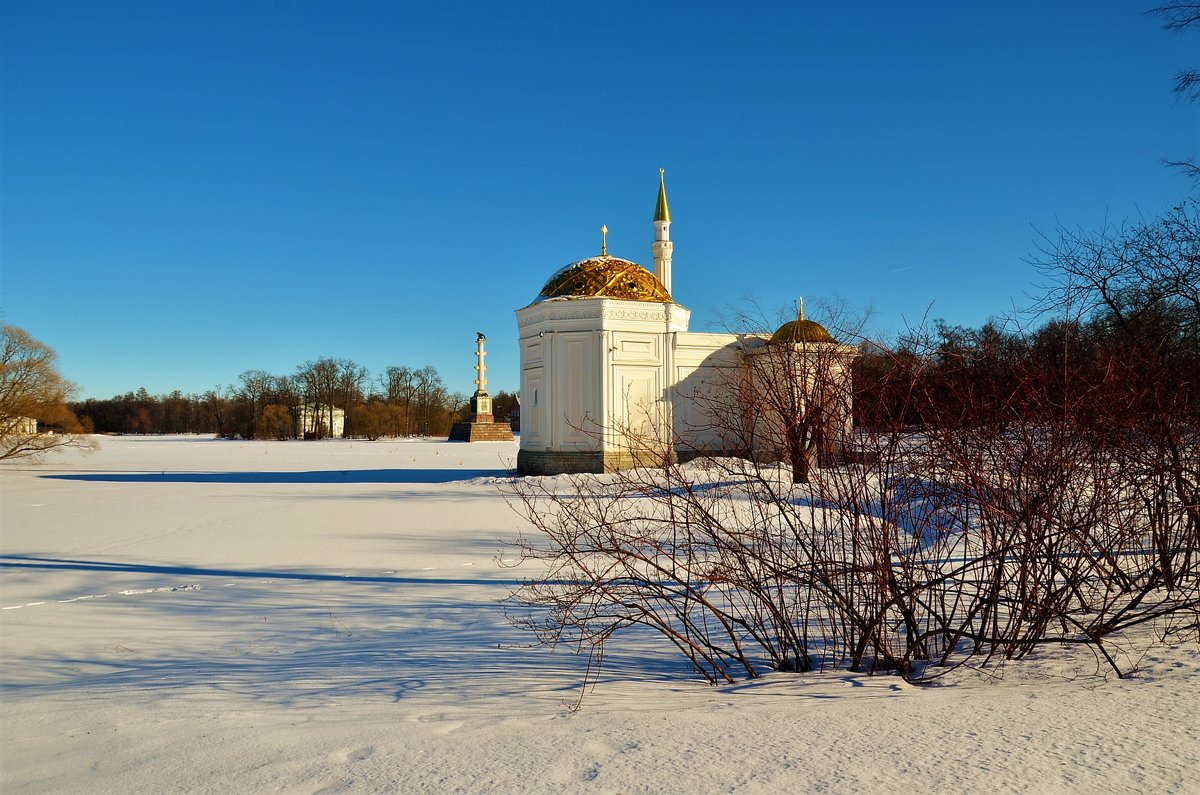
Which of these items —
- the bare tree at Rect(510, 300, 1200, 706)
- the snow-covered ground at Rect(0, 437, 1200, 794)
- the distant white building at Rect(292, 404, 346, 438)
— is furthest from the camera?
the distant white building at Rect(292, 404, 346, 438)

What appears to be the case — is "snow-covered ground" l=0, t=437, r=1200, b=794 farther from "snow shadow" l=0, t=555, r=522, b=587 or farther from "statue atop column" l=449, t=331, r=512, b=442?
"statue atop column" l=449, t=331, r=512, b=442

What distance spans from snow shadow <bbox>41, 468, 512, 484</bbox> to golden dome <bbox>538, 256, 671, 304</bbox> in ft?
17.2

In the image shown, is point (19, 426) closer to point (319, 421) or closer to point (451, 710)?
point (451, 710)

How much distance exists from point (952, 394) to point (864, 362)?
0.76 m

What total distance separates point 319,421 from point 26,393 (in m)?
43.2

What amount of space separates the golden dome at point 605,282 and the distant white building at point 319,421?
54.2m

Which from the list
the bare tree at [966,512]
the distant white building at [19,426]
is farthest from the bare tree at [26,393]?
the bare tree at [966,512]

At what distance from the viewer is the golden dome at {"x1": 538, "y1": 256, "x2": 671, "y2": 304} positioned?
67.9 feet

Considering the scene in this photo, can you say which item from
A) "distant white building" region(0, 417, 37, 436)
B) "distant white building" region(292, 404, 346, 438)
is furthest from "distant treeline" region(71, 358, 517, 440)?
"distant white building" region(0, 417, 37, 436)

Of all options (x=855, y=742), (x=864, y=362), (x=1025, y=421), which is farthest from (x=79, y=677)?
(x=1025, y=421)

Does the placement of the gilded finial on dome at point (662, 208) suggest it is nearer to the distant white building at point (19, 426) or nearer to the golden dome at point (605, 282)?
the golden dome at point (605, 282)

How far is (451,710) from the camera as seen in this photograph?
13.7 feet

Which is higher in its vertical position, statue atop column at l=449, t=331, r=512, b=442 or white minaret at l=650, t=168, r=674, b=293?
white minaret at l=650, t=168, r=674, b=293

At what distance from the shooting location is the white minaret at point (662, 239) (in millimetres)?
26672
